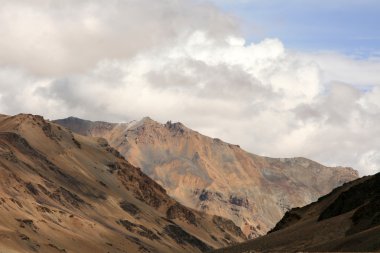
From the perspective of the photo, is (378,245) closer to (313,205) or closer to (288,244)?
(288,244)

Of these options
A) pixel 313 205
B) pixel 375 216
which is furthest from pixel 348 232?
pixel 313 205

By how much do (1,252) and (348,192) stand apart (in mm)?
93120

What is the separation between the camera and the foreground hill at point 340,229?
81.5 meters

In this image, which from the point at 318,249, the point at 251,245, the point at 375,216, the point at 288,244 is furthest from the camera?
the point at 251,245

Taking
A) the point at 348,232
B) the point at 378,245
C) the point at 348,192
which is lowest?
the point at 378,245

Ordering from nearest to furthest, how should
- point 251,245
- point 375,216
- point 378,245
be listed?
point 378,245
point 375,216
point 251,245

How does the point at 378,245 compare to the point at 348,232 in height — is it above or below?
below

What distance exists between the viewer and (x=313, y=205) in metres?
145

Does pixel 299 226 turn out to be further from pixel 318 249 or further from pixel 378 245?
pixel 378 245

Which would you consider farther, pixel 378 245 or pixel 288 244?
pixel 288 244

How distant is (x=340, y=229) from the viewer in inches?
4021

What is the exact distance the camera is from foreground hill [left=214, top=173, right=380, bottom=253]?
8150 cm

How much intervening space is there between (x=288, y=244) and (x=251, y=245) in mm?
11552

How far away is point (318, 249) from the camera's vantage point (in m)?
87.4
